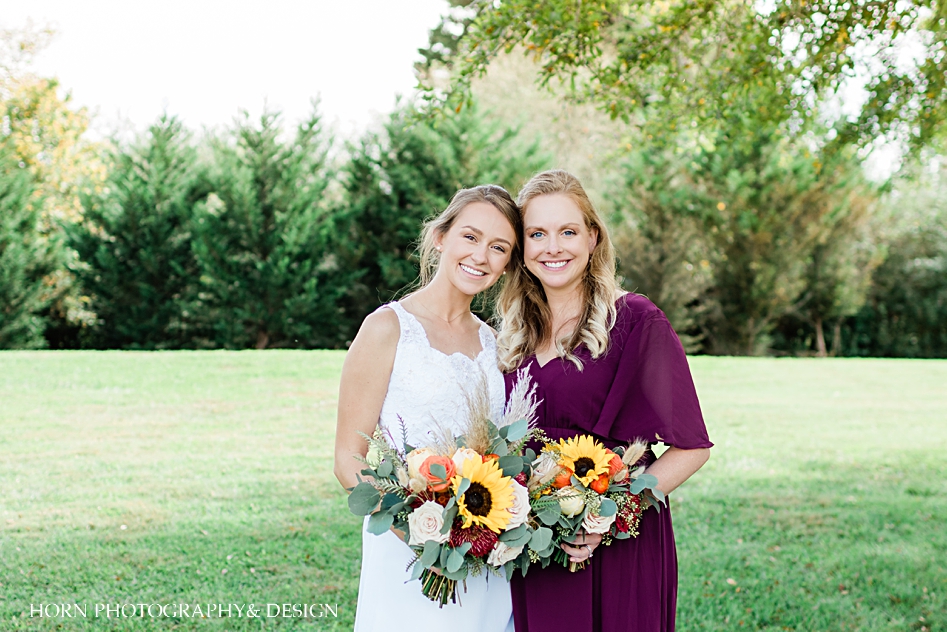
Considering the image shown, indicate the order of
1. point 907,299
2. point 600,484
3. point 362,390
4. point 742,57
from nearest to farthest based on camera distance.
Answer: point 600,484 < point 362,390 < point 742,57 < point 907,299

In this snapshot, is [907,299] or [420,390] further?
[907,299]

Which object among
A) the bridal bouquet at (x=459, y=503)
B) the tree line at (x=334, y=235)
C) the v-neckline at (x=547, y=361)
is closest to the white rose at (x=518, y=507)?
the bridal bouquet at (x=459, y=503)

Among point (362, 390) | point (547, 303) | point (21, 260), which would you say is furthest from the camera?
point (21, 260)

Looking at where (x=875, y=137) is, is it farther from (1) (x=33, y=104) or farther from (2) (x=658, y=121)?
(1) (x=33, y=104)

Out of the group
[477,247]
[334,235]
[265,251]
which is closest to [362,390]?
[477,247]

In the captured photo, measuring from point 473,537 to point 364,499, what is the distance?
1.09 ft

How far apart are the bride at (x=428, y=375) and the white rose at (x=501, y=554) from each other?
538 mm

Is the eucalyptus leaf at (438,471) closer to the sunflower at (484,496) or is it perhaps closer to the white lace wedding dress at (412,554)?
the sunflower at (484,496)

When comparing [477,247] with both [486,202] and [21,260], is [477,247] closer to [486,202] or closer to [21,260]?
[486,202]

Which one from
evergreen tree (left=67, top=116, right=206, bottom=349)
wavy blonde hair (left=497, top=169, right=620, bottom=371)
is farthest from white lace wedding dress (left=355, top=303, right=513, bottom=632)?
evergreen tree (left=67, top=116, right=206, bottom=349)

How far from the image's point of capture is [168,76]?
24922 mm

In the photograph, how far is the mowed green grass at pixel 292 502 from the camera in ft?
16.5

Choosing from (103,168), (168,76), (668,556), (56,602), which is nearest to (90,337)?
(103,168)

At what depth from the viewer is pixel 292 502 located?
7.09 meters
